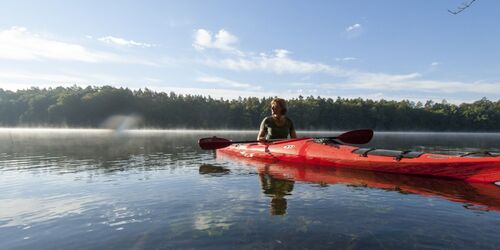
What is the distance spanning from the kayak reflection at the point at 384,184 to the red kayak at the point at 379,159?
21 cm

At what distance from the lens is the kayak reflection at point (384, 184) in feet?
24.6

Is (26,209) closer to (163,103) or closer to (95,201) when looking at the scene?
(95,201)

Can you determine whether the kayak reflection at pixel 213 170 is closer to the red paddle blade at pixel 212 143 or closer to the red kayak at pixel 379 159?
the red paddle blade at pixel 212 143

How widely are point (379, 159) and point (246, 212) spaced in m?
6.30

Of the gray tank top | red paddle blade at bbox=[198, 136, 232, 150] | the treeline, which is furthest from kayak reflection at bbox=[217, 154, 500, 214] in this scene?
the treeline

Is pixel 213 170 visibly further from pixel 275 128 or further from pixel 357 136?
pixel 357 136

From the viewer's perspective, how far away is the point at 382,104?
4847 inches

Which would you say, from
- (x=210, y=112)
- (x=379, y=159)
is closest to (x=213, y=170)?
(x=379, y=159)

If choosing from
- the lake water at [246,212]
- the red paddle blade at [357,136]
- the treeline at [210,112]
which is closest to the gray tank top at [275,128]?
the red paddle blade at [357,136]

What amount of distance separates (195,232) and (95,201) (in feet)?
10.3

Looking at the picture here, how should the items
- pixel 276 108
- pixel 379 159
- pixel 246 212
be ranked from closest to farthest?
1. pixel 246 212
2. pixel 379 159
3. pixel 276 108

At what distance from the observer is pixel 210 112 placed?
372 feet

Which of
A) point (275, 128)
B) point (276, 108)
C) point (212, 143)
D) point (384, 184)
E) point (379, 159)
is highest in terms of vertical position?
point (276, 108)

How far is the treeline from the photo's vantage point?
340ft
